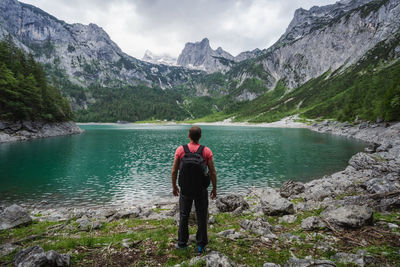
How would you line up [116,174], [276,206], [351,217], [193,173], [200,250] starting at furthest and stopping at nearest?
[116,174], [276,206], [351,217], [200,250], [193,173]

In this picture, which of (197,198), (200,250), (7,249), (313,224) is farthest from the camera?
(313,224)

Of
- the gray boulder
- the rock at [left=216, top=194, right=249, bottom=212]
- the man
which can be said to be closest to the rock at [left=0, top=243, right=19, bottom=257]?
the gray boulder

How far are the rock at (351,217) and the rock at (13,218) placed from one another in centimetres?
1677

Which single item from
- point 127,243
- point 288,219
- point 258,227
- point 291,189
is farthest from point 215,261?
point 291,189

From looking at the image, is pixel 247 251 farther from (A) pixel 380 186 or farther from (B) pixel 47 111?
(B) pixel 47 111

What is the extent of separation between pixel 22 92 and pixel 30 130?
14091mm

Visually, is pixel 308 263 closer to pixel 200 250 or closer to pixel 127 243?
pixel 200 250

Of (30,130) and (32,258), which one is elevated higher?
(30,130)

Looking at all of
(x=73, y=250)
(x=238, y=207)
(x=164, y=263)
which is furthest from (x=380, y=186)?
(x=73, y=250)

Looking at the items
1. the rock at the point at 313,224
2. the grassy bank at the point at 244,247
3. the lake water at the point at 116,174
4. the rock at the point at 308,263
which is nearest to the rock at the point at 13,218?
the grassy bank at the point at 244,247

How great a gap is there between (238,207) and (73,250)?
1024 centimetres

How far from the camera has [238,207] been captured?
14383mm

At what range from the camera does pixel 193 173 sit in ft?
22.0

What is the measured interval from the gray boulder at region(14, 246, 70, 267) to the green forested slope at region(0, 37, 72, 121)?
267 feet
